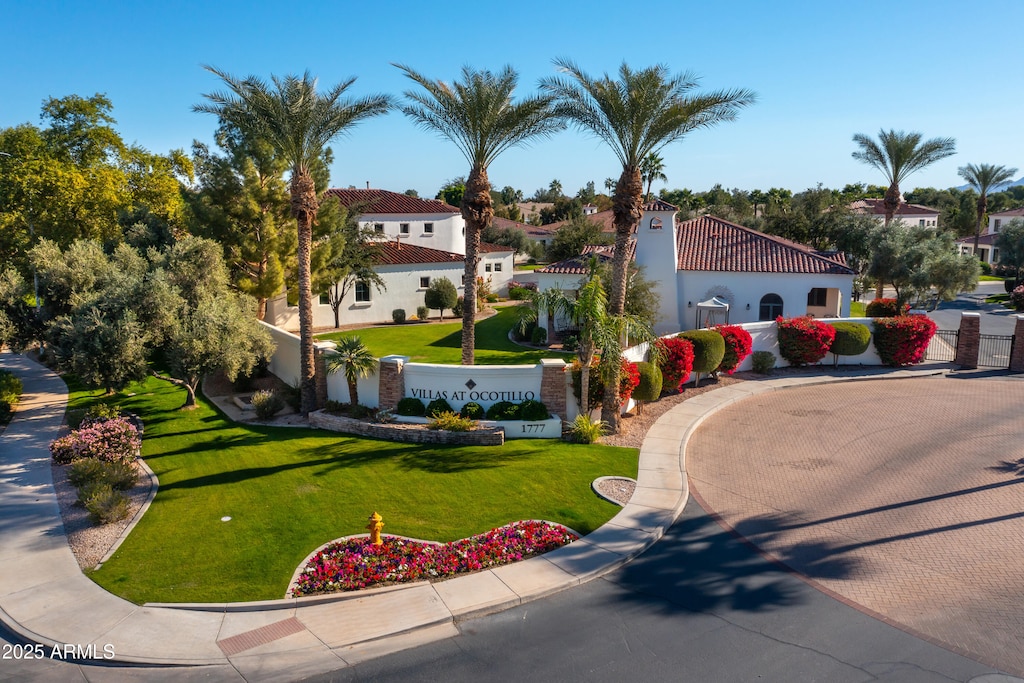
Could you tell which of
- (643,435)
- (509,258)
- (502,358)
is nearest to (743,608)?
(643,435)

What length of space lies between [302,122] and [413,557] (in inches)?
498

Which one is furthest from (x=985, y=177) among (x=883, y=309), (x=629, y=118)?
(x=629, y=118)

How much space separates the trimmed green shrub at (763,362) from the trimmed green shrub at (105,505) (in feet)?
68.9

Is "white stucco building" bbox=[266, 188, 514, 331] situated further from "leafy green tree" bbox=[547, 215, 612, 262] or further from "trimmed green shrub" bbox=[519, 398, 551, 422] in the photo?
"trimmed green shrub" bbox=[519, 398, 551, 422]

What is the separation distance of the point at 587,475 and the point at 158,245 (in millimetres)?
22806

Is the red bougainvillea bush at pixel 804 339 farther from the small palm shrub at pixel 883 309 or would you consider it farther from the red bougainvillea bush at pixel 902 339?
the small palm shrub at pixel 883 309

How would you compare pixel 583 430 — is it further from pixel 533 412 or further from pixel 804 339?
pixel 804 339

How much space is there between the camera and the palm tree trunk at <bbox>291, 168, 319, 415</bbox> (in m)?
19.7

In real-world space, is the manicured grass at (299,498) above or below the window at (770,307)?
below

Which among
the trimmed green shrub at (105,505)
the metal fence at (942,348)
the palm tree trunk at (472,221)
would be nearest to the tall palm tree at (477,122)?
the palm tree trunk at (472,221)

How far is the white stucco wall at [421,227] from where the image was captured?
48219 mm

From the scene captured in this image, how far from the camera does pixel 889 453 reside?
17.2m

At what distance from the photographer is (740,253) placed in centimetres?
3391

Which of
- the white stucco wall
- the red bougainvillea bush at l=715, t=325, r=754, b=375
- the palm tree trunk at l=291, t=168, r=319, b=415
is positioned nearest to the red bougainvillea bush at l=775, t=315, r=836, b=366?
the red bougainvillea bush at l=715, t=325, r=754, b=375
